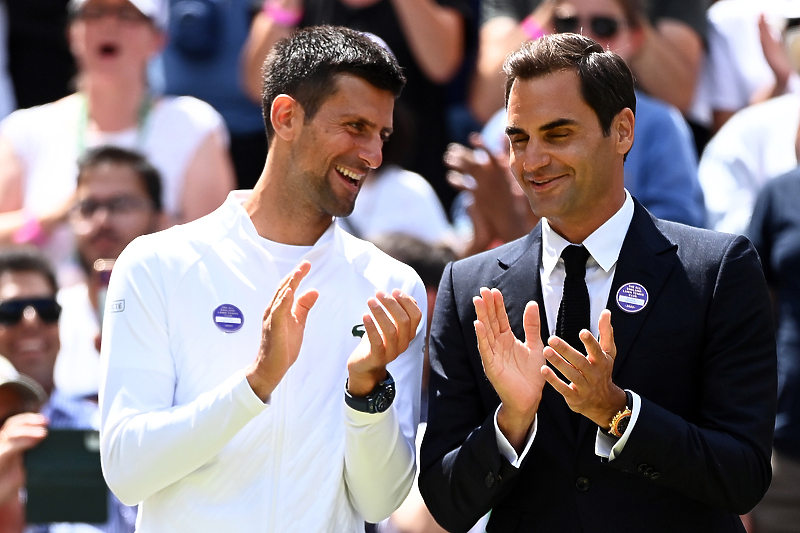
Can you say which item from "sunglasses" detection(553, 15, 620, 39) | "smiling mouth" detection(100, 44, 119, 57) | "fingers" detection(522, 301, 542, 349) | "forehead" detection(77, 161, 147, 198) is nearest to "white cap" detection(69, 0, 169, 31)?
"smiling mouth" detection(100, 44, 119, 57)

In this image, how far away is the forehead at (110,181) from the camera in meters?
5.59

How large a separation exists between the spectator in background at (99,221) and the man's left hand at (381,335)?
8.63ft

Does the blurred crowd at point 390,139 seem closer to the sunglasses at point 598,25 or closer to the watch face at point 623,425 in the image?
the sunglasses at point 598,25

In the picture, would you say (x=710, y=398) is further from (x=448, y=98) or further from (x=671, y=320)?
(x=448, y=98)

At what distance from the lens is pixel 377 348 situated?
294cm

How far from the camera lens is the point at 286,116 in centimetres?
347

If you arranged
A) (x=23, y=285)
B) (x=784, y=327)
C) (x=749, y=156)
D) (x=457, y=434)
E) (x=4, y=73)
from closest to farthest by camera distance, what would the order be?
(x=457, y=434) < (x=784, y=327) < (x=23, y=285) < (x=749, y=156) < (x=4, y=73)

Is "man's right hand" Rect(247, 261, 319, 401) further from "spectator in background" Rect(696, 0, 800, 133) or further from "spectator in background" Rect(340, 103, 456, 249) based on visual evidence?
"spectator in background" Rect(696, 0, 800, 133)

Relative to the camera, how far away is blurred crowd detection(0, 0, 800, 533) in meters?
4.93

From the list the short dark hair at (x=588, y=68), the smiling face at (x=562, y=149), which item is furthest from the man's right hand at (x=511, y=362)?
the short dark hair at (x=588, y=68)

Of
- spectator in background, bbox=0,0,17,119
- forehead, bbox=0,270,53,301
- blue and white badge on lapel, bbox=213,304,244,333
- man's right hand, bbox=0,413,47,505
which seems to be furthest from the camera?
spectator in background, bbox=0,0,17,119

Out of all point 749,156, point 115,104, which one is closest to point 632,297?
point 749,156

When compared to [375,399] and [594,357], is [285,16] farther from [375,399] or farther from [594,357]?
[594,357]

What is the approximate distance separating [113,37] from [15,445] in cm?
294
